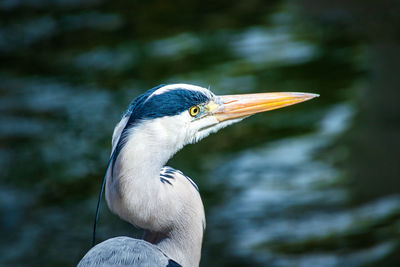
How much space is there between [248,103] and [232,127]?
3284 millimetres

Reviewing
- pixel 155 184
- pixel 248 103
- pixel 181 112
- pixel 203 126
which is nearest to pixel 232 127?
pixel 248 103

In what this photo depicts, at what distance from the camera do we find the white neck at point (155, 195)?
192cm

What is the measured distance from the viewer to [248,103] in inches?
90.0

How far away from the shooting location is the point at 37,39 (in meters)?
7.27

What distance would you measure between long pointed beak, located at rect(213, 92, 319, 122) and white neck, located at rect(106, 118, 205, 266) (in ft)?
0.79

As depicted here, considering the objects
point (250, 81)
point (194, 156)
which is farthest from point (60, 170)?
point (250, 81)

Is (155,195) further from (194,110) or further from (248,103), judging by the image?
(248,103)

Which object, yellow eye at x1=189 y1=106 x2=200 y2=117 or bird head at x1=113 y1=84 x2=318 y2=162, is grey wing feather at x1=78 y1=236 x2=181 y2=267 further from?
yellow eye at x1=189 y1=106 x2=200 y2=117

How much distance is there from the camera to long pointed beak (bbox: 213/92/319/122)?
2.25 metres

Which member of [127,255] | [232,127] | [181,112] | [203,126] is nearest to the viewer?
[127,255]

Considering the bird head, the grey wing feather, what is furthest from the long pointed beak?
the grey wing feather

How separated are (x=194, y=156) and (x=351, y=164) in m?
1.26

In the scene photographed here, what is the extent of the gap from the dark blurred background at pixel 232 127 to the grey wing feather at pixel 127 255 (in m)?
2.02

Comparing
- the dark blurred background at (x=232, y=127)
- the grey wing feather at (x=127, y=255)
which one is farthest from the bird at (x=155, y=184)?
the dark blurred background at (x=232, y=127)
